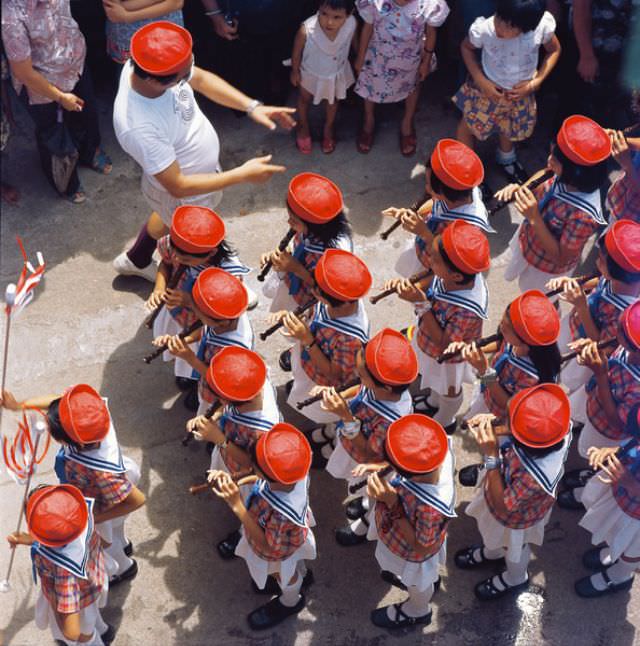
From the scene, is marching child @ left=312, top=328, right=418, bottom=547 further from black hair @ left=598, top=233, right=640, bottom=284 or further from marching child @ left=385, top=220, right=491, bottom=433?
black hair @ left=598, top=233, right=640, bottom=284

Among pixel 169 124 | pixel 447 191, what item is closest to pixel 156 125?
pixel 169 124

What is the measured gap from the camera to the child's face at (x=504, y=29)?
247 inches

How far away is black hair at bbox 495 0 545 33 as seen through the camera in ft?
20.2

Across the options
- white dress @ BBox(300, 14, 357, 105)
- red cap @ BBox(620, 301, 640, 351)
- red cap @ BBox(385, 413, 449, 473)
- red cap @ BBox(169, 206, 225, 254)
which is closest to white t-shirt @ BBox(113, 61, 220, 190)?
red cap @ BBox(169, 206, 225, 254)

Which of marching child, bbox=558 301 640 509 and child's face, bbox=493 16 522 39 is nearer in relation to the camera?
marching child, bbox=558 301 640 509

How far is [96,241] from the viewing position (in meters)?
6.62

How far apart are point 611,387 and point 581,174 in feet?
4.12

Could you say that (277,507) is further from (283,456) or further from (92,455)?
(92,455)

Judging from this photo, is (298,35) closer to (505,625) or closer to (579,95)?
(579,95)

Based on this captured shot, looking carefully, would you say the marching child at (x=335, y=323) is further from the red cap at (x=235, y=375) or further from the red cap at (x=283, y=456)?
the red cap at (x=283, y=456)

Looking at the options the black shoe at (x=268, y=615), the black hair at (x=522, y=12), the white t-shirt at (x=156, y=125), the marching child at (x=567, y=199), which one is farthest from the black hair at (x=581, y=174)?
the black shoe at (x=268, y=615)

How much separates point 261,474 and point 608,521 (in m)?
1.89

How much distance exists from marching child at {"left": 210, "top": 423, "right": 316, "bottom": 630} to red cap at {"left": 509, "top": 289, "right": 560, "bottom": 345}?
4.01 ft

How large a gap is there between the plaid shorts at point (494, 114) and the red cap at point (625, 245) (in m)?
1.89
